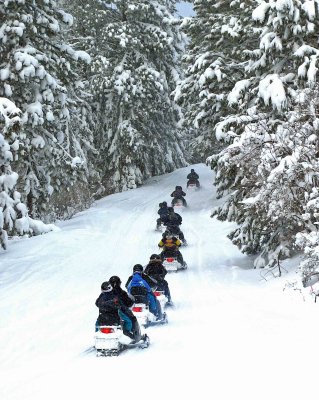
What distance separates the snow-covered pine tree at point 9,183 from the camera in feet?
45.4

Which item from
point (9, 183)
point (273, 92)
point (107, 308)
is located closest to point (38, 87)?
point (9, 183)

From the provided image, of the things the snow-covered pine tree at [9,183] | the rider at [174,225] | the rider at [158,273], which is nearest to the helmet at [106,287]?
the rider at [158,273]

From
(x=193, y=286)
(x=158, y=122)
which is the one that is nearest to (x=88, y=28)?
(x=158, y=122)

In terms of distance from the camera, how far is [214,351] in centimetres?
833

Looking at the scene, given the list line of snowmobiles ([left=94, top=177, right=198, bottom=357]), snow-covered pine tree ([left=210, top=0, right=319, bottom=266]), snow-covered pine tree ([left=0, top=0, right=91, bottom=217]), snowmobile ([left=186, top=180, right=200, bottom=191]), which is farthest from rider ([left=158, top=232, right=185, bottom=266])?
snowmobile ([left=186, top=180, right=200, bottom=191])

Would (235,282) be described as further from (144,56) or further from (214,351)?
(144,56)

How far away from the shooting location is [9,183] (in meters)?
15.9

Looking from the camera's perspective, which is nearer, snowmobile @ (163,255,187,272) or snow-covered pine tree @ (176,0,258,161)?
snowmobile @ (163,255,187,272)

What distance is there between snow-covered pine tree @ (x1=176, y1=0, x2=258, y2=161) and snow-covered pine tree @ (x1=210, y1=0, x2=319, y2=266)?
1303 mm

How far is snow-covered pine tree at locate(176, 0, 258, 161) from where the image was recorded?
18719 mm

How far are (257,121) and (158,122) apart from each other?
24225 millimetres

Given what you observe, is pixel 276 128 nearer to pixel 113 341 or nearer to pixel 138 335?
pixel 138 335

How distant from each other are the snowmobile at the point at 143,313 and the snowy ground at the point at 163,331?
0.18m

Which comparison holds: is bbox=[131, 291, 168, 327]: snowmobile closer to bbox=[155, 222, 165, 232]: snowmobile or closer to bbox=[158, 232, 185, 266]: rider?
bbox=[158, 232, 185, 266]: rider
